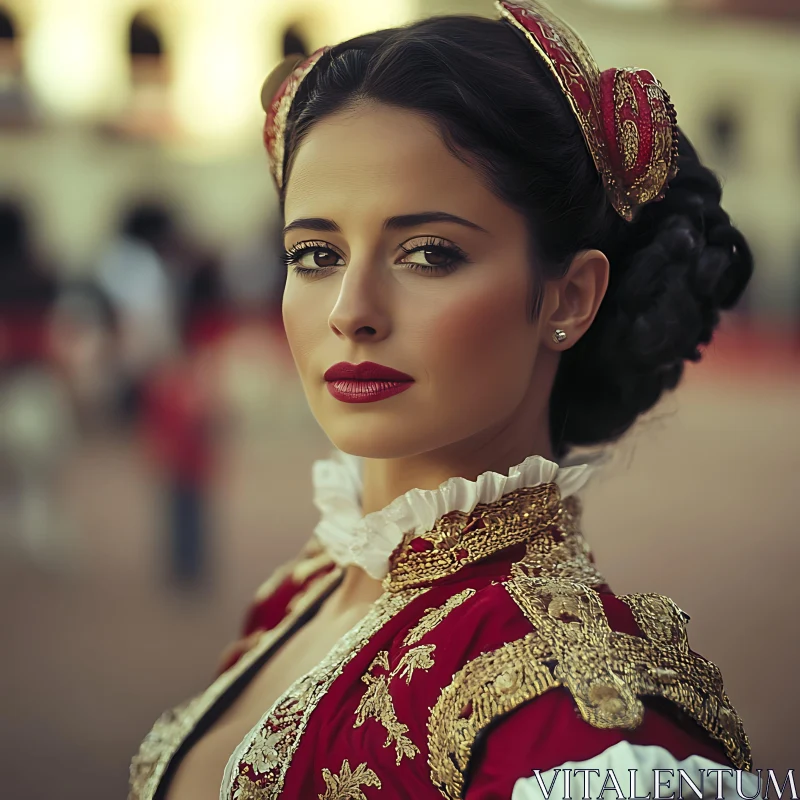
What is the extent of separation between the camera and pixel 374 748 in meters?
1.18

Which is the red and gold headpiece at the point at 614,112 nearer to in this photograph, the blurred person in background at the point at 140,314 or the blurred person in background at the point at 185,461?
the blurred person in background at the point at 185,461

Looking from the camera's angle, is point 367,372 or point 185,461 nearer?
point 367,372

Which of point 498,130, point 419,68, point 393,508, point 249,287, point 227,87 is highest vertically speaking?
point 227,87

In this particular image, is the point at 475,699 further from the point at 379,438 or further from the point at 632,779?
the point at 379,438

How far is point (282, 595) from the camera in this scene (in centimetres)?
188

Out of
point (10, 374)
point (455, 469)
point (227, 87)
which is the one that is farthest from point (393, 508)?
point (227, 87)

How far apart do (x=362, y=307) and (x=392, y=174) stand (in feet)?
0.59

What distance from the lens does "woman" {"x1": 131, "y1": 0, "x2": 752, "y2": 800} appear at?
44.8 inches

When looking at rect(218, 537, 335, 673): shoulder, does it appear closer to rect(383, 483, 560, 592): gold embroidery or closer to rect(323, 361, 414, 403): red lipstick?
rect(383, 483, 560, 592): gold embroidery

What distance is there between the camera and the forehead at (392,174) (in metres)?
1.29

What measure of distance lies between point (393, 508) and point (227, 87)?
1651 centimetres

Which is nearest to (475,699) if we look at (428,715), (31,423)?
(428,715)

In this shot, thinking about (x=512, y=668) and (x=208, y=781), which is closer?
(x=512, y=668)

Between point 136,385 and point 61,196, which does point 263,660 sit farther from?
point 61,196
